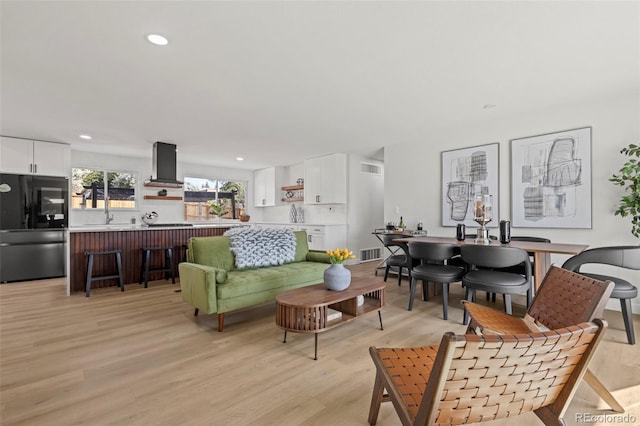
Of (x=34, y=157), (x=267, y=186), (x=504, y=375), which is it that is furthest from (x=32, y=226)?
(x=504, y=375)

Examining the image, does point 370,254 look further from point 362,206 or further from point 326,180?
point 326,180

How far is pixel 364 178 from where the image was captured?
7.02 metres

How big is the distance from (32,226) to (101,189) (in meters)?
1.72

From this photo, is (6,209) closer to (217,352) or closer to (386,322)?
(217,352)

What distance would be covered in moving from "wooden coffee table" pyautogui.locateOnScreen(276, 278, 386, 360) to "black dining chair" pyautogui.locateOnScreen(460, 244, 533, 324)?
0.91m

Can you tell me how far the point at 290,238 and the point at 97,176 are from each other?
17.9 feet

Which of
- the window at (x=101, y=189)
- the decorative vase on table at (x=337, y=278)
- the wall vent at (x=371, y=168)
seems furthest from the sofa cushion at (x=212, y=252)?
the window at (x=101, y=189)

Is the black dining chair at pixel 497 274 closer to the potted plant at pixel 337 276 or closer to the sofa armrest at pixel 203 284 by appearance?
the potted plant at pixel 337 276

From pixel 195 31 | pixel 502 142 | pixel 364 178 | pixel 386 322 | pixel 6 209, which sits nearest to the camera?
pixel 195 31

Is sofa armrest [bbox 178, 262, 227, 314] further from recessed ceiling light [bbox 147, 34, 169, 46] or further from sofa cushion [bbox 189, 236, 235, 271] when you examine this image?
recessed ceiling light [bbox 147, 34, 169, 46]

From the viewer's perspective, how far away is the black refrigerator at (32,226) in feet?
16.0

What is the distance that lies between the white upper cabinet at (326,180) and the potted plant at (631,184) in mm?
4335

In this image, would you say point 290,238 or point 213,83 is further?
point 290,238

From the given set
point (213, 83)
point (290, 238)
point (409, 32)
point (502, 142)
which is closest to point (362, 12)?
point (409, 32)
